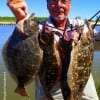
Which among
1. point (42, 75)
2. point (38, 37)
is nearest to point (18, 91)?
point (42, 75)

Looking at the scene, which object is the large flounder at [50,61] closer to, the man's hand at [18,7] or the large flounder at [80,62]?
the large flounder at [80,62]

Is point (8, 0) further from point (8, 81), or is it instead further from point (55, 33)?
point (8, 81)

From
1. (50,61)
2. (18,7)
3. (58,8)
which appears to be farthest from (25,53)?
(58,8)

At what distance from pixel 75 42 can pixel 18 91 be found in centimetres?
70

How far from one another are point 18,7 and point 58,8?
51cm

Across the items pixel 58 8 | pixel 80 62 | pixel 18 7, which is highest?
pixel 18 7

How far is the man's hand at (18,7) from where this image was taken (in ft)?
14.0

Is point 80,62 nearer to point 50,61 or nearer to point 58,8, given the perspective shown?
point 50,61

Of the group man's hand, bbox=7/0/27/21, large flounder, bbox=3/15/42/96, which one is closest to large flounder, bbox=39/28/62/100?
large flounder, bbox=3/15/42/96

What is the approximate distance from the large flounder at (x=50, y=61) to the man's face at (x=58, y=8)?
15.6 inches

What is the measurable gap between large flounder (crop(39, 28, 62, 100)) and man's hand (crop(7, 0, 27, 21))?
0.81ft

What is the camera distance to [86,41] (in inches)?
168

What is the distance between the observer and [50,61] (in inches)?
169

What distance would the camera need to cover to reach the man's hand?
4.27 meters
